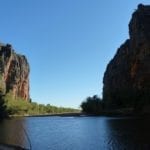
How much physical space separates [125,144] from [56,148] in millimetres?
9811

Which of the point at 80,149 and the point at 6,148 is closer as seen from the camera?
the point at 6,148

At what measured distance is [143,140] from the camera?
5284 centimetres

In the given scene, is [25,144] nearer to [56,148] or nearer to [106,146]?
[56,148]

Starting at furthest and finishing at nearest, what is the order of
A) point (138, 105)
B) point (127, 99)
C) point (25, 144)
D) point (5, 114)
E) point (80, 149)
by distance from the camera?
point (127, 99) → point (138, 105) → point (5, 114) → point (25, 144) → point (80, 149)

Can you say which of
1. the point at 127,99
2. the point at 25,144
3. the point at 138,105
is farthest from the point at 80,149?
the point at 127,99

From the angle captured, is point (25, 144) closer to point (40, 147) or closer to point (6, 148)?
point (40, 147)

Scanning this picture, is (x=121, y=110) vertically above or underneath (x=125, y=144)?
above

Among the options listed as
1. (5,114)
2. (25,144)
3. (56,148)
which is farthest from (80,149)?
(5,114)

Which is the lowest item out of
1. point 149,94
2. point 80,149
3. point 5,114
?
point 80,149

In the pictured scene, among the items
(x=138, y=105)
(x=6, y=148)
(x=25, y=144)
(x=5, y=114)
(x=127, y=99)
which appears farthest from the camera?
(x=127, y=99)

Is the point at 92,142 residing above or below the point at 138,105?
below

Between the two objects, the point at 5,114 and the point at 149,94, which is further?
the point at 149,94

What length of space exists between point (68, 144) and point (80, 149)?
20.7 ft

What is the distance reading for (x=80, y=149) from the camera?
158ft
